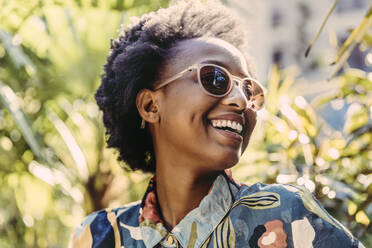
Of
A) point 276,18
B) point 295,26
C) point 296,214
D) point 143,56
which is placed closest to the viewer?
point 296,214

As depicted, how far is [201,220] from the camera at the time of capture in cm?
144

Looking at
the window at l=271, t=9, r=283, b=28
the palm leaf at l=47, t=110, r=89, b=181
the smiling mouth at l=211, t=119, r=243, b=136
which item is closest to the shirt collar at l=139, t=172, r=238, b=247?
the smiling mouth at l=211, t=119, r=243, b=136

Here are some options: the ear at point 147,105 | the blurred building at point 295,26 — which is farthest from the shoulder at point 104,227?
the blurred building at point 295,26

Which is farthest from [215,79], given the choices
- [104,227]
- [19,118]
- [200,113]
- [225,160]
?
[19,118]

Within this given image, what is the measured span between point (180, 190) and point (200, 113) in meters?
0.30

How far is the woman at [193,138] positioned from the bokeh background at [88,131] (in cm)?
55

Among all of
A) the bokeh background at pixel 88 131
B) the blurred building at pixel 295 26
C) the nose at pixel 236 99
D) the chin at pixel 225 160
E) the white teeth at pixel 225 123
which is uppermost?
the nose at pixel 236 99

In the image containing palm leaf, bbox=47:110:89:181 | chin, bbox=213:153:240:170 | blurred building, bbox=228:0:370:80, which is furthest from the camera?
blurred building, bbox=228:0:370:80

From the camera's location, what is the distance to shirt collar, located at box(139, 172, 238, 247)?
141 centimetres

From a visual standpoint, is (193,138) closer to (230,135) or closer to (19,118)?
(230,135)

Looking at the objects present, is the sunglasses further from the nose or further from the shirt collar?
the shirt collar

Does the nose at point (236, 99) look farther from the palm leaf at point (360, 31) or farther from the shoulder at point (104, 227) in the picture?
the shoulder at point (104, 227)

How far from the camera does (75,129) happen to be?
2.77 metres

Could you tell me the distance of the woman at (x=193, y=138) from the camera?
132 cm
